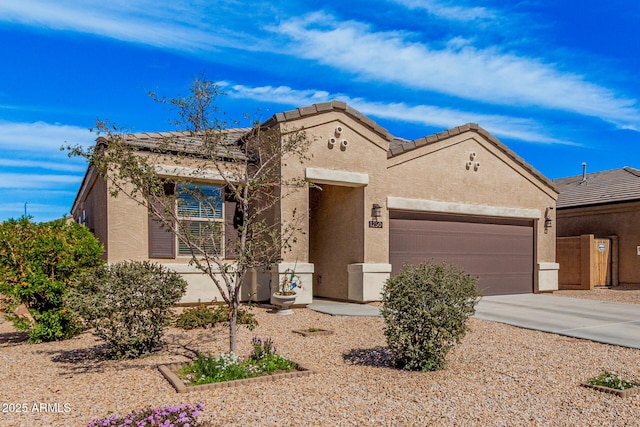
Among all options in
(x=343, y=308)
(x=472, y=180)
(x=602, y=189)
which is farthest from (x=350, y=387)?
(x=602, y=189)

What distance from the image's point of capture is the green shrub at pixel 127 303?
277 inches

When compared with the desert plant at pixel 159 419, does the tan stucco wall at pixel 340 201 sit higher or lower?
higher

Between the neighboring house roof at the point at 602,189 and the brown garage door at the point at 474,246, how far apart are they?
18.5ft

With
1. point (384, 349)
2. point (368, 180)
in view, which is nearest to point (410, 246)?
point (368, 180)

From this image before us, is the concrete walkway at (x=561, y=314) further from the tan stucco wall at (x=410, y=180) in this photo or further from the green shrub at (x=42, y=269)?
the green shrub at (x=42, y=269)

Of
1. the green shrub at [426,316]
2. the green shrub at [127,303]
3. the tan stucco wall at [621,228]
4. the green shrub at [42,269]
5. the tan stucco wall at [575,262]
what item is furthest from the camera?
the tan stucco wall at [621,228]

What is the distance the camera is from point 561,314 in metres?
12.3

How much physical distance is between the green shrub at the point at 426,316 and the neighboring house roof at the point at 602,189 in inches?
627

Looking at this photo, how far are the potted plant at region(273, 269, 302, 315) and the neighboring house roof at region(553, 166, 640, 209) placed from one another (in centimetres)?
1446

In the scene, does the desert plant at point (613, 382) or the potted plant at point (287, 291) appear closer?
the desert plant at point (613, 382)

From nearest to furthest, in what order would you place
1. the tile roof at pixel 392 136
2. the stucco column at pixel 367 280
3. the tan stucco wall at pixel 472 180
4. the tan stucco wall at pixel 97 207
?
the tan stucco wall at pixel 97 207, the tile roof at pixel 392 136, the stucco column at pixel 367 280, the tan stucco wall at pixel 472 180

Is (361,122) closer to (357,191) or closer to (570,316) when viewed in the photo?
(357,191)

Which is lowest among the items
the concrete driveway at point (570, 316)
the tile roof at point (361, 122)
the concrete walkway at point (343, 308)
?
the concrete driveway at point (570, 316)

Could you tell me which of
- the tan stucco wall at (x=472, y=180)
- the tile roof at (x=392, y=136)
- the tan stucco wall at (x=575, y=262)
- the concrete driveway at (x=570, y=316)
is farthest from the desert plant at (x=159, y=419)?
the tan stucco wall at (x=575, y=262)
